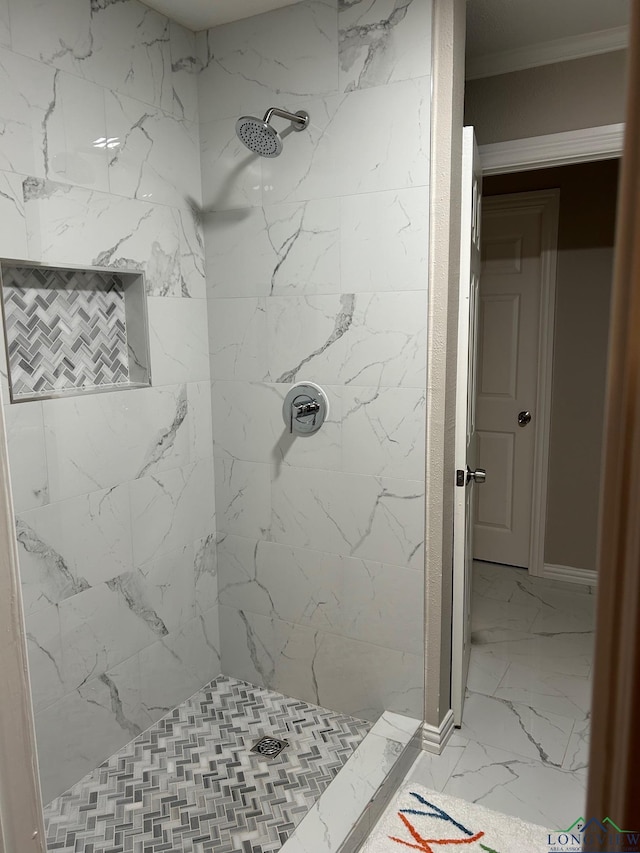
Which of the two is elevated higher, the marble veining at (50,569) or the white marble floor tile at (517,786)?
the marble veining at (50,569)

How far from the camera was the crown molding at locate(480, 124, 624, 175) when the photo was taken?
2.33 metres

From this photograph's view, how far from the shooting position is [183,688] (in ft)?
7.94

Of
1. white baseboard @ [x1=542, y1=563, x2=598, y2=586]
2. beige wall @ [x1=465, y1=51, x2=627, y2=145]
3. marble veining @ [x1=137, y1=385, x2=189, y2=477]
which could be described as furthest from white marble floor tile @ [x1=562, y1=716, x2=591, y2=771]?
beige wall @ [x1=465, y1=51, x2=627, y2=145]

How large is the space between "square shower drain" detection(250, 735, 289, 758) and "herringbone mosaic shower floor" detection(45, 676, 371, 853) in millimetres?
21

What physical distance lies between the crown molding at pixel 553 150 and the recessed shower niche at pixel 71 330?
1.48 m

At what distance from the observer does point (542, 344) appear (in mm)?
3492

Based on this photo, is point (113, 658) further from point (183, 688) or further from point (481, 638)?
point (481, 638)

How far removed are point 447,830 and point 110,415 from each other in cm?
159

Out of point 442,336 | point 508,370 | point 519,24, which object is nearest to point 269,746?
point 442,336

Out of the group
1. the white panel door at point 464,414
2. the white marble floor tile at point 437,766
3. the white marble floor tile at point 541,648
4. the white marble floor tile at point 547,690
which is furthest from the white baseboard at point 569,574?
the white marble floor tile at point 437,766

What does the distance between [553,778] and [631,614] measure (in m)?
2.16

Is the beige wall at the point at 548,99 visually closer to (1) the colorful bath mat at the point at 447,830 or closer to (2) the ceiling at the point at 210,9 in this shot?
(2) the ceiling at the point at 210,9

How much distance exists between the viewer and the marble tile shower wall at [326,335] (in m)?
2.00

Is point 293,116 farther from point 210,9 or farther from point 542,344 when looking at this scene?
point 542,344
